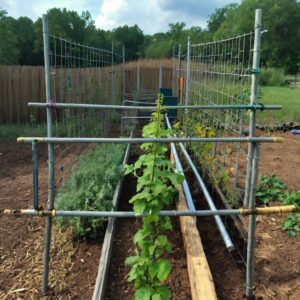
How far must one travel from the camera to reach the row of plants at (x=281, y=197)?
4145mm

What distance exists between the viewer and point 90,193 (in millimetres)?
4102

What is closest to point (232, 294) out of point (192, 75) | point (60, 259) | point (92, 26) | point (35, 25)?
A: point (60, 259)

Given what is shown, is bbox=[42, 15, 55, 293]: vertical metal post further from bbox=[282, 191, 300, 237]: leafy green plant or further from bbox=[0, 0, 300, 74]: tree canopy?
bbox=[0, 0, 300, 74]: tree canopy

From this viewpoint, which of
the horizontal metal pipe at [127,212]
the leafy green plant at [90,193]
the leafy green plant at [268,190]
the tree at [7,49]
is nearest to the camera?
the horizontal metal pipe at [127,212]

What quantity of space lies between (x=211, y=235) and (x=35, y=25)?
45.0 metres

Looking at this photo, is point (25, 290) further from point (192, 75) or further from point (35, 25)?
point (35, 25)

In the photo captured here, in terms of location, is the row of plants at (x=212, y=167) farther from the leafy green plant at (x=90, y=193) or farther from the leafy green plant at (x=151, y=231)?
the leafy green plant at (x=151, y=231)

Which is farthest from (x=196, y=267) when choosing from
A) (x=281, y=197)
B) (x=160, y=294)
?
(x=281, y=197)

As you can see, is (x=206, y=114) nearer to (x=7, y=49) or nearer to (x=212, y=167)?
(x=212, y=167)

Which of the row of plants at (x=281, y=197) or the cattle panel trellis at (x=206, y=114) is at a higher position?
the cattle panel trellis at (x=206, y=114)

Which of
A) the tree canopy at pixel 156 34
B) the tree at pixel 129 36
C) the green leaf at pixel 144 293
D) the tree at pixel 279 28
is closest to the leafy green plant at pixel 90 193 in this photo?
the green leaf at pixel 144 293

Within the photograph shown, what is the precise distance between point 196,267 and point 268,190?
2319 millimetres

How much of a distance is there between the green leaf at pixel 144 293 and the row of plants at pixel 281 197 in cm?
222

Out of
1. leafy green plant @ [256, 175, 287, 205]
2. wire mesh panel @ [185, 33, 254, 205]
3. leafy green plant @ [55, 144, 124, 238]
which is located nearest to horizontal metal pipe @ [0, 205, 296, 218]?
leafy green plant @ [55, 144, 124, 238]
